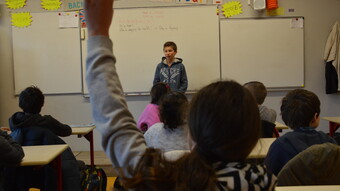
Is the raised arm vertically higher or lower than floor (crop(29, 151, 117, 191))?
higher

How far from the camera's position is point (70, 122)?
4.95m

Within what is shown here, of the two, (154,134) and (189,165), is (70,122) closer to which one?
(154,134)

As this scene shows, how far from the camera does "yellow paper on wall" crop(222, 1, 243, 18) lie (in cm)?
473

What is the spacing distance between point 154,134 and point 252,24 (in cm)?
319

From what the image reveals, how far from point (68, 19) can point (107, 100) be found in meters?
4.52

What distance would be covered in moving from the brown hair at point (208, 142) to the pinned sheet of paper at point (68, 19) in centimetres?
446

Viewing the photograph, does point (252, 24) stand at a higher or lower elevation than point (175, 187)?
higher

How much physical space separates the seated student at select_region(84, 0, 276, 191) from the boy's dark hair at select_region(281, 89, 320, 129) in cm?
122

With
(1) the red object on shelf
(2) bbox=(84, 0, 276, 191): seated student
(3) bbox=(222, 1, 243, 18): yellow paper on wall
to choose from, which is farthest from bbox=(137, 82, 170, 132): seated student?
(1) the red object on shelf

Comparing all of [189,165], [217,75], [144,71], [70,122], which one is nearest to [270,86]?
[217,75]

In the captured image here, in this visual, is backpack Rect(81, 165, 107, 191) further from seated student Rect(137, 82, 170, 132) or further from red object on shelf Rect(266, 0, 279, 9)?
red object on shelf Rect(266, 0, 279, 9)

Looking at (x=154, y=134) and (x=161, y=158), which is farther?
(x=154, y=134)

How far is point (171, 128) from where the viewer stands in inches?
81.8

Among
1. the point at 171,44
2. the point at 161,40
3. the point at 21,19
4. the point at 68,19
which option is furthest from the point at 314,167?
the point at 21,19
